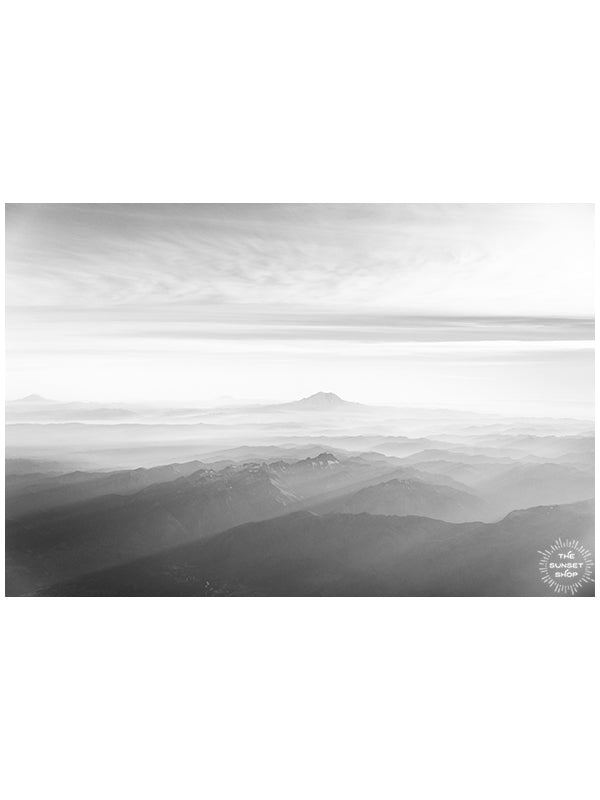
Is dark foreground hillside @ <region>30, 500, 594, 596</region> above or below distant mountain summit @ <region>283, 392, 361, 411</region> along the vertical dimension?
below

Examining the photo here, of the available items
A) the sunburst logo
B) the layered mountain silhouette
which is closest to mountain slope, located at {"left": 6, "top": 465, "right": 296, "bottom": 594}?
the layered mountain silhouette

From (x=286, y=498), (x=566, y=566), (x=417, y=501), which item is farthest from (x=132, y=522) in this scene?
(x=566, y=566)

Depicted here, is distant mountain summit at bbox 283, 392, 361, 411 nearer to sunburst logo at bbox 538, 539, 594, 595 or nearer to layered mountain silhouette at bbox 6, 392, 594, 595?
layered mountain silhouette at bbox 6, 392, 594, 595

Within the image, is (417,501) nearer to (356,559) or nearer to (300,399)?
(356,559)

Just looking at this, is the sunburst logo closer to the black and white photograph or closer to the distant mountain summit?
the black and white photograph

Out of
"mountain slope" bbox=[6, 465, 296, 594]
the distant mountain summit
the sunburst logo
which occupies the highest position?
the distant mountain summit

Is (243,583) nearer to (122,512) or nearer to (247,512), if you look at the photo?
(247,512)
